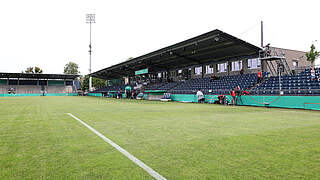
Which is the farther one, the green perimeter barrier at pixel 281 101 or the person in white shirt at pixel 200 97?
the person in white shirt at pixel 200 97

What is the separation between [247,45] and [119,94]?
2810 centimetres

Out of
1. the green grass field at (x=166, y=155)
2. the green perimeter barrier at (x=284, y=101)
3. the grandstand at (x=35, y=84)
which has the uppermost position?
the grandstand at (x=35, y=84)

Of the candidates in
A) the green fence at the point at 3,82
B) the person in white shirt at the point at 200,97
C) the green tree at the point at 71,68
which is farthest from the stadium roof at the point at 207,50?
the green tree at the point at 71,68

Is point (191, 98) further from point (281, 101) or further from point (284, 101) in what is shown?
point (284, 101)

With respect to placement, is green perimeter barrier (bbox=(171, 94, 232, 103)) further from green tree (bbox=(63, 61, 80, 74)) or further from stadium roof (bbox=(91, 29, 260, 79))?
green tree (bbox=(63, 61, 80, 74))

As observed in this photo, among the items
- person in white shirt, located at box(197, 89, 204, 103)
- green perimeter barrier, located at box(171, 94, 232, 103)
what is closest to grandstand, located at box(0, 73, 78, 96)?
green perimeter barrier, located at box(171, 94, 232, 103)

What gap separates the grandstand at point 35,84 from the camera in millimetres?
72812

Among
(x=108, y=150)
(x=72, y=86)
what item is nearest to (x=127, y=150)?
(x=108, y=150)

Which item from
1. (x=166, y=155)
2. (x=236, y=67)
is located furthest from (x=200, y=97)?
(x=166, y=155)

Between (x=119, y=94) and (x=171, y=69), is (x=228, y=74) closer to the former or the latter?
(x=171, y=69)

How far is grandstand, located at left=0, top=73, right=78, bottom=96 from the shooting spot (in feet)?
239

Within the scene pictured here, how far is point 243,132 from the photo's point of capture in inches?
279

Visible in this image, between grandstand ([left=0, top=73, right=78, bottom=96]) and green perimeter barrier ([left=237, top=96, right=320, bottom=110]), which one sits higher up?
grandstand ([left=0, top=73, right=78, bottom=96])

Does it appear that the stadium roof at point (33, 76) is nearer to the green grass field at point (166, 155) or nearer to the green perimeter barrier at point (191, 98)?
the green perimeter barrier at point (191, 98)
